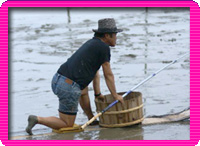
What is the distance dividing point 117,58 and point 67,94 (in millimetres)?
6391

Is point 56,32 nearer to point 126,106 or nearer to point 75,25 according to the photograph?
point 75,25

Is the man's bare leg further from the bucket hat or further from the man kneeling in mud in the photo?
the bucket hat

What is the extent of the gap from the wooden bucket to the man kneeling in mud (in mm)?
194

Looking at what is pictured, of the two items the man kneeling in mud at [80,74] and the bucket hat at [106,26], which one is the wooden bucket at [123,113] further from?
the bucket hat at [106,26]

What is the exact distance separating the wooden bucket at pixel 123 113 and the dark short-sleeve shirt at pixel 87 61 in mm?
503

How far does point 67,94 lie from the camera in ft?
22.7

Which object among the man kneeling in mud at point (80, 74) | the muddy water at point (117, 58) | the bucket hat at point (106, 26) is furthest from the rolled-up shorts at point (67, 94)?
the bucket hat at point (106, 26)

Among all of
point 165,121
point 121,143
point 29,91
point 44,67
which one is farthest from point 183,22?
point 121,143

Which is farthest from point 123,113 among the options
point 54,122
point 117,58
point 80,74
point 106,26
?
point 117,58

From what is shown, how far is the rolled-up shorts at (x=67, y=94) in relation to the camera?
6.91 meters

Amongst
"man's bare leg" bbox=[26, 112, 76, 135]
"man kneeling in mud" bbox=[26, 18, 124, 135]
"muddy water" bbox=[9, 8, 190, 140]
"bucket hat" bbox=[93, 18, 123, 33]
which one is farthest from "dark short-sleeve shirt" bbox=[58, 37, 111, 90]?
"muddy water" bbox=[9, 8, 190, 140]

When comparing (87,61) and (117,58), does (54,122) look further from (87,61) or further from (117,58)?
(117,58)

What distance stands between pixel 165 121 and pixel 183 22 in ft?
38.8

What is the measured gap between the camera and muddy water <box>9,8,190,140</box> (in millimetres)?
8360
